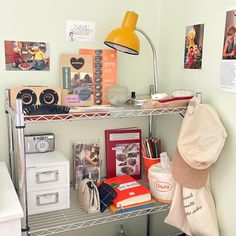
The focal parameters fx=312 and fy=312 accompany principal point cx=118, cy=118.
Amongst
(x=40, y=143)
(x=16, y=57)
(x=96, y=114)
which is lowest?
(x=40, y=143)

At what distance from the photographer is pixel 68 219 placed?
1.42 meters

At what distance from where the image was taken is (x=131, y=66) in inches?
72.4

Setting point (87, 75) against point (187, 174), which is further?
point (87, 75)

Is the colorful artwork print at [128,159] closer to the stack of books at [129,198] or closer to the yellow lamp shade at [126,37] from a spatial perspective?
the stack of books at [129,198]

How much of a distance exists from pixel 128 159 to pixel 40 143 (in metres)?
0.53

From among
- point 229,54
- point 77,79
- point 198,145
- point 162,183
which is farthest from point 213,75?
point 77,79

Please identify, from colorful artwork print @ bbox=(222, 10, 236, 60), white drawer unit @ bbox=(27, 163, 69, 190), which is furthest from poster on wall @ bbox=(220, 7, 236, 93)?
white drawer unit @ bbox=(27, 163, 69, 190)

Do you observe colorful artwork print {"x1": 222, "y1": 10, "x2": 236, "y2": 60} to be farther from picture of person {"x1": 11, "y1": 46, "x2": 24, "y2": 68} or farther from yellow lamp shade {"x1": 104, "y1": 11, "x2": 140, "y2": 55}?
picture of person {"x1": 11, "y1": 46, "x2": 24, "y2": 68}

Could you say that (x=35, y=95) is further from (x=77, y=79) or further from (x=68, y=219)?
(x=68, y=219)

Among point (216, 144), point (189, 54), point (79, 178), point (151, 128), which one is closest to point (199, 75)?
point (189, 54)

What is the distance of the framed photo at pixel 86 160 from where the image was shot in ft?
5.67

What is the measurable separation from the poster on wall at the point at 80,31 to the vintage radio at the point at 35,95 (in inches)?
12.4

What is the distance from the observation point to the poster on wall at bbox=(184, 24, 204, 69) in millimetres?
1550

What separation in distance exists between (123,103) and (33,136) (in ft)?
1.62
